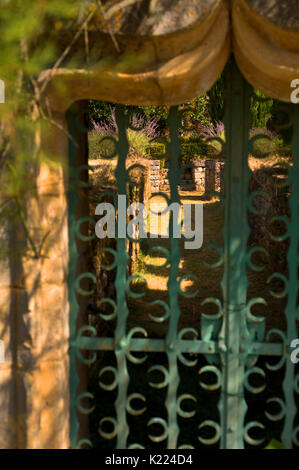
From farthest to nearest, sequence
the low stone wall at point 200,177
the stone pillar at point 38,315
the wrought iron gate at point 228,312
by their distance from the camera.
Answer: the low stone wall at point 200,177 → the wrought iron gate at point 228,312 → the stone pillar at point 38,315

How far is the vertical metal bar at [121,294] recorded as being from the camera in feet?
7.58

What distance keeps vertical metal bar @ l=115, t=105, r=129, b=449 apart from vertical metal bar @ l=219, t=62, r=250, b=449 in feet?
1.38

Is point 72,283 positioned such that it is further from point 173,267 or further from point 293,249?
point 293,249

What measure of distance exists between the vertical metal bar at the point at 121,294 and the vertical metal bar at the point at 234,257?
42 cm

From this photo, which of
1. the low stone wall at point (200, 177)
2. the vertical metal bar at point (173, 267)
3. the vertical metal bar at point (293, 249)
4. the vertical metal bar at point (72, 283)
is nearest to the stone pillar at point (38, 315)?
the vertical metal bar at point (72, 283)

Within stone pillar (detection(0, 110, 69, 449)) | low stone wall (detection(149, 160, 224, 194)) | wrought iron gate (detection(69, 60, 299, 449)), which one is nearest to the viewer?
stone pillar (detection(0, 110, 69, 449))

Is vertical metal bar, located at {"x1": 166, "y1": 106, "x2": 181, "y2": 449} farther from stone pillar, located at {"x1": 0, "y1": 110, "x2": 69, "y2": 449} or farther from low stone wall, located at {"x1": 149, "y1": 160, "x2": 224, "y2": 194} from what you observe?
low stone wall, located at {"x1": 149, "y1": 160, "x2": 224, "y2": 194}

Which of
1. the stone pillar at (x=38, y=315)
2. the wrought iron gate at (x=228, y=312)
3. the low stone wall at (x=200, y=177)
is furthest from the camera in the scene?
the low stone wall at (x=200, y=177)

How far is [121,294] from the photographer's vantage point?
92.7 inches

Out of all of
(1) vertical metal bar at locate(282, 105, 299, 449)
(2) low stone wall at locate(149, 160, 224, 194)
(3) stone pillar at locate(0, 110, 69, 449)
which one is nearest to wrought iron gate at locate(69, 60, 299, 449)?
(1) vertical metal bar at locate(282, 105, 299, 449)

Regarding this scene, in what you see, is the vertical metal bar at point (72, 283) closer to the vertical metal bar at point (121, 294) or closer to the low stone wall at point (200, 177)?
the vertical metal bar at point (121, 294)

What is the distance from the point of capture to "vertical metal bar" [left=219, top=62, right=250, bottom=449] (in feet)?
7.41

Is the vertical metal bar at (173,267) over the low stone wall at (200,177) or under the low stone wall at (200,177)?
under

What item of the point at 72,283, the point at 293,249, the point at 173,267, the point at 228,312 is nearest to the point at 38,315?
the point at 72,283
